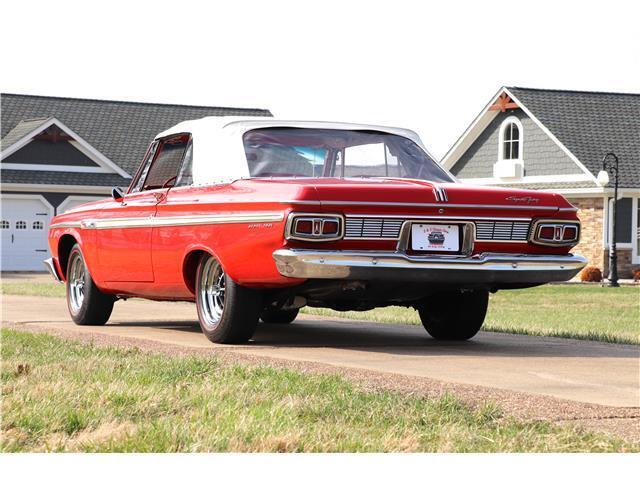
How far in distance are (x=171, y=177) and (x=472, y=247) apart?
3.07 meters

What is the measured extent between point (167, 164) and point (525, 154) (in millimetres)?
30121

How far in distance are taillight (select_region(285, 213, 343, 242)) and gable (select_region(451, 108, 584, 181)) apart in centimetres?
3020

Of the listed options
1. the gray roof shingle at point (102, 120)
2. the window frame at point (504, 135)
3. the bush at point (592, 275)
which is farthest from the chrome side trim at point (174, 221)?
the gray roof shingle at point (102, 120)

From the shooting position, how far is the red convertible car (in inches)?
366

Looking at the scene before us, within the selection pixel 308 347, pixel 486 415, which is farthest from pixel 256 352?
pixel 486 415

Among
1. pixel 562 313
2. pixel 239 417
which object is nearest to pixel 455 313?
pixel 239 417

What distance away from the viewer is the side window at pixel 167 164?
11.4m

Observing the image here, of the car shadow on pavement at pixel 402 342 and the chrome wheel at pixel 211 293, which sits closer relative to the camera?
the car shadow on pavement at pixel 402 342

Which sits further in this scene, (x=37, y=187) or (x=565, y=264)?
(x=37, y=187)

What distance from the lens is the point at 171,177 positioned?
11.5 meters

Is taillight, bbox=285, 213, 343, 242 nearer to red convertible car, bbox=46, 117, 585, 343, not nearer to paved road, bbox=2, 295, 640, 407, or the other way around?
red convertible car, bbox=46, 117, 585, 343

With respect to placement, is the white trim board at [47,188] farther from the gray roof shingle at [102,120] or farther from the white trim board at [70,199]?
the gray roof shingle at [102,120]

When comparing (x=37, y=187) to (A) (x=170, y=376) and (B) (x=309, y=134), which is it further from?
(A) (x=170, y=376)

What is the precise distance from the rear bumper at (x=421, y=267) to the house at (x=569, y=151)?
92.7 feet
